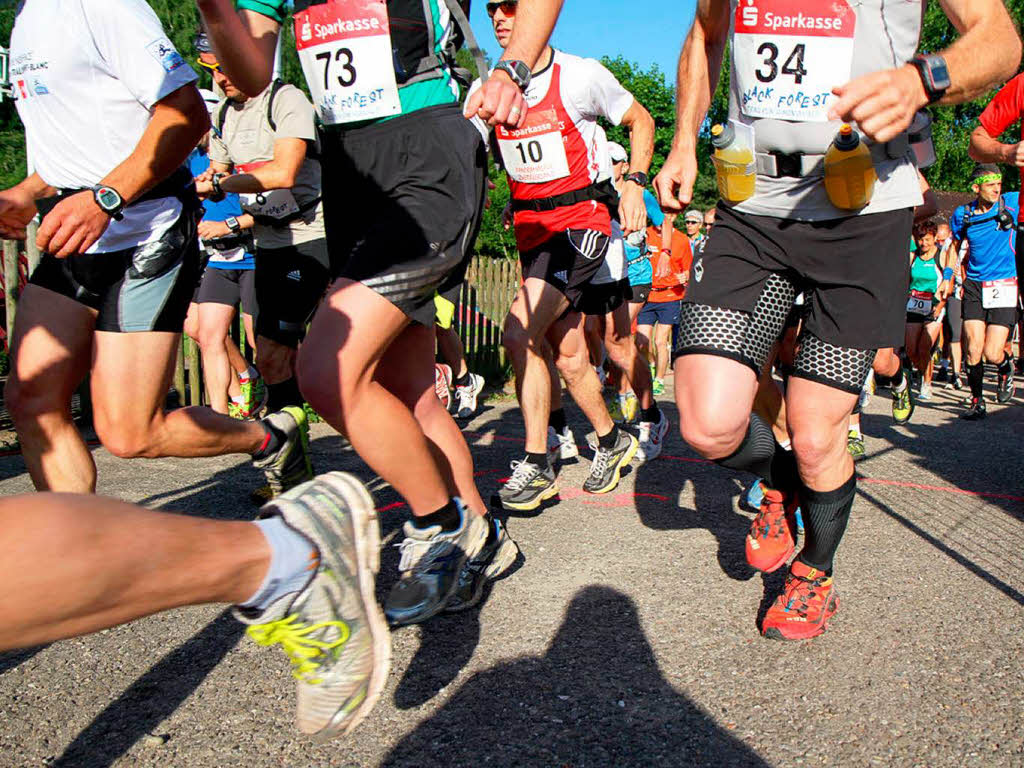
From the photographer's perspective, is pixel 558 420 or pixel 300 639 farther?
pixel 558 420

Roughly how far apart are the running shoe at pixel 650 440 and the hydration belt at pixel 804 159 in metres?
2.94

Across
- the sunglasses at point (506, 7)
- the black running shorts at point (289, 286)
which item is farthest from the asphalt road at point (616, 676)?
the sunglasses at point (506, 7)

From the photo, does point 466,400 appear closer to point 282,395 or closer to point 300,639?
point 282,395

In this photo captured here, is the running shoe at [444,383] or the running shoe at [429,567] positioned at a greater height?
the running shoe at [429,567]

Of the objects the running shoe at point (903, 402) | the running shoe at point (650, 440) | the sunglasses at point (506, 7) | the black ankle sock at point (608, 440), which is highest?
the sunglasses at point (506, 7)

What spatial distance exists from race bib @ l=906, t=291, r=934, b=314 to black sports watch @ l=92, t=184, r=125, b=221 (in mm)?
8677

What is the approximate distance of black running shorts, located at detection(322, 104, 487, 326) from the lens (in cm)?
250

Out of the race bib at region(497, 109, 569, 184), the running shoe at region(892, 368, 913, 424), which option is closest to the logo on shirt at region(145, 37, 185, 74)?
the race bib at region(497, 109, 569, 184)

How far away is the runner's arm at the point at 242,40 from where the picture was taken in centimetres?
225

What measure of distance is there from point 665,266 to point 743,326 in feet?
20.7

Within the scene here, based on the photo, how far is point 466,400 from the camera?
745 cm

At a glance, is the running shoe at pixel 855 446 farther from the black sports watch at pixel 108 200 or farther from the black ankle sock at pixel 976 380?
the black sports watch at pixel 108 200

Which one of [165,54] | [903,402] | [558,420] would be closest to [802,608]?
[165,54]

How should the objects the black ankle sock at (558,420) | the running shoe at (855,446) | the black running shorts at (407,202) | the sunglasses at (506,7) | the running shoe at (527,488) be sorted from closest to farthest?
the black running shorts at (407,202) < the running shoe at (527,488) < the sunglasses at (506,7) < the black ankle sock at (558,420) < the running shoe at (855,446)
